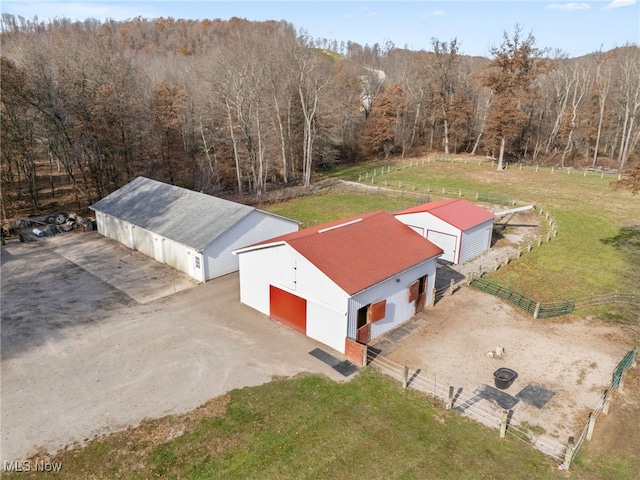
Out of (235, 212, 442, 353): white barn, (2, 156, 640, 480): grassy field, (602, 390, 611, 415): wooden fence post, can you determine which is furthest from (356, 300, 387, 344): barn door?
(602, 390, 611, 415): wooden fence post

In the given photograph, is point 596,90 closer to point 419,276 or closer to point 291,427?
point 419,276

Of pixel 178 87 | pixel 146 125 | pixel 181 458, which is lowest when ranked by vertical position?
pixel 181 458

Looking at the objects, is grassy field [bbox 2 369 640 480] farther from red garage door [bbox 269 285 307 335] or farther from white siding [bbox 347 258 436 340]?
red garage door [bbox 269 285 307 335]

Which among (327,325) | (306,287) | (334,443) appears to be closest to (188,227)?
(306,287)

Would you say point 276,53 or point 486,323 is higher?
point 276,53

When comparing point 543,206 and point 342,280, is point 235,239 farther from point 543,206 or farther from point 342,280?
point 543,206

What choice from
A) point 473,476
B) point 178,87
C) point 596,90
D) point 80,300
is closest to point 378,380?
point 473,476
